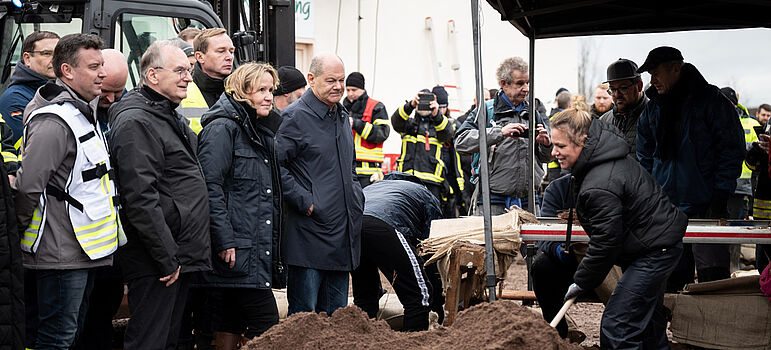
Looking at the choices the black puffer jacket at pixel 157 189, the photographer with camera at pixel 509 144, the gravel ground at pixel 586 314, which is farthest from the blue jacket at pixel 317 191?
the gravel ground at pixel 586 314

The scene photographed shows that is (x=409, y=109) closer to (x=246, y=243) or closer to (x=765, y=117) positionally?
(x=246, y=243)

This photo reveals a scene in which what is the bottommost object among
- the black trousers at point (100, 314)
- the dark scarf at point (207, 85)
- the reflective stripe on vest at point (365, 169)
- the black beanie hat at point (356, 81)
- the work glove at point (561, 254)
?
the black trousers at point (100, 314)

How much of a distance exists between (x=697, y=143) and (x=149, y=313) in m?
3.63

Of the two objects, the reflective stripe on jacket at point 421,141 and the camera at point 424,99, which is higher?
the camera at point 424,99

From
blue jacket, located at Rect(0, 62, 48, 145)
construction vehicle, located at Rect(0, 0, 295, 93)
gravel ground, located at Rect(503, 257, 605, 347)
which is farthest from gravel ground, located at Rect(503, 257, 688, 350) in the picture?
blue jacket, located at Rect(0, 62, 48, 145)

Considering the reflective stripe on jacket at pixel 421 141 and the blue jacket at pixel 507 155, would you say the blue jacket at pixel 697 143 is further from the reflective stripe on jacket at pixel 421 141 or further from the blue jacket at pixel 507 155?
the reflective stripe on jacket at pixel 421 141

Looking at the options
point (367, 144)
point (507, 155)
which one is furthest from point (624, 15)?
point (367, 144)

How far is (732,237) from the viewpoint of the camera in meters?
5.04

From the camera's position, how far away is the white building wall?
13.9m

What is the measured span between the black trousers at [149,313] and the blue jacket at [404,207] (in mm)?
1617

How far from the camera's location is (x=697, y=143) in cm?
570

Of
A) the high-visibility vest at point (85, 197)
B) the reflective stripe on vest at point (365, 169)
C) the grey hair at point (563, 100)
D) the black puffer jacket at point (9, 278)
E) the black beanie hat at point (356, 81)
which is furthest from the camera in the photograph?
the grey hair at point (563, 100)

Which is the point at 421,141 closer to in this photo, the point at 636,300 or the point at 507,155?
the point at 507,155

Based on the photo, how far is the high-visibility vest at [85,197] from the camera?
3838 mm
